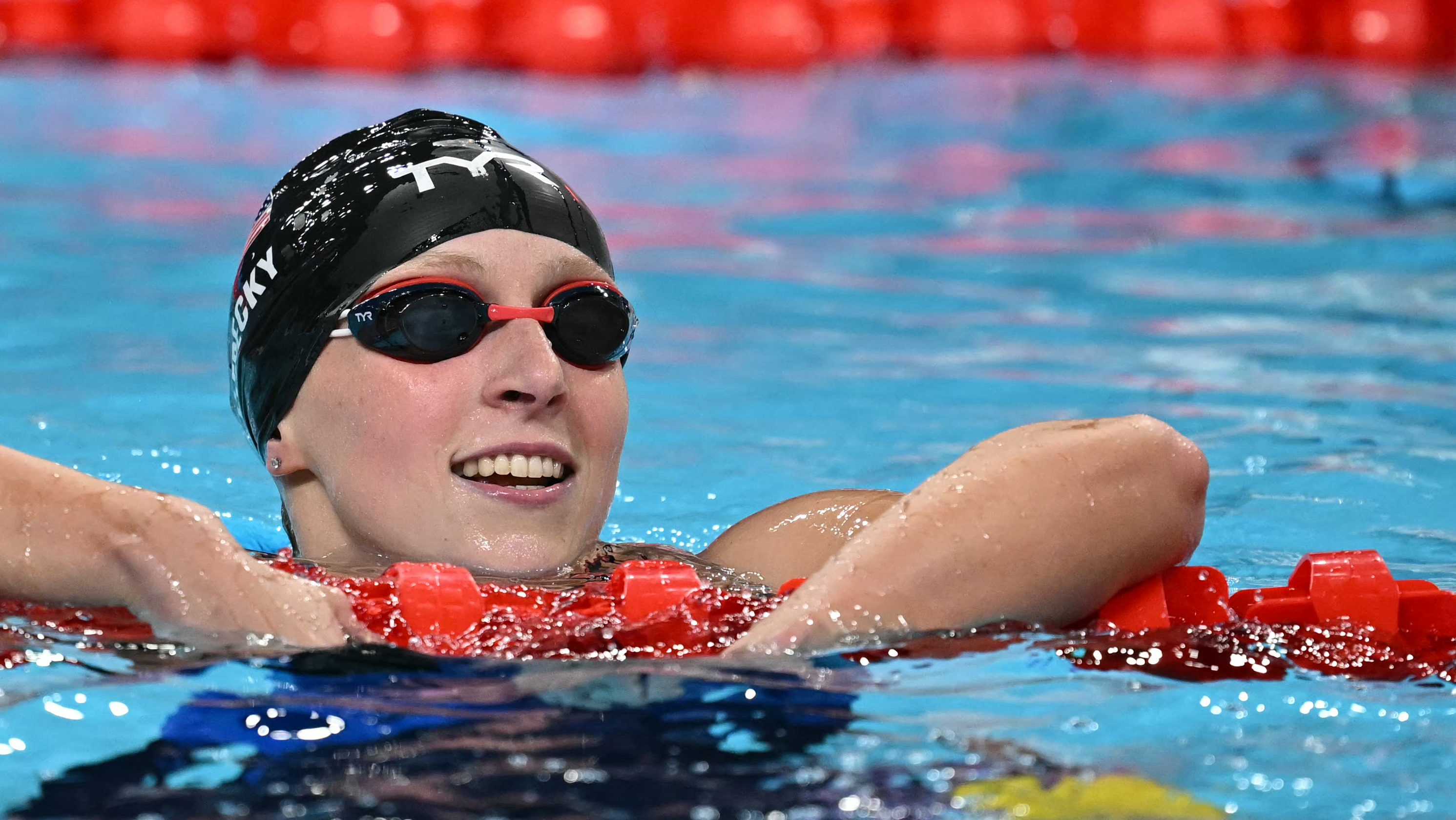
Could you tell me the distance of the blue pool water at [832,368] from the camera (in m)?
1.93

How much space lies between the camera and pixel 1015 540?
86.4 inches

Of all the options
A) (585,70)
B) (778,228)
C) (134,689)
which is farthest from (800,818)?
(585,70)

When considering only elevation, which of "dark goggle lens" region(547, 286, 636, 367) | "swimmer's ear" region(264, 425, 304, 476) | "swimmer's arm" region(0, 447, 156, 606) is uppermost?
"dark goggle lens" region(547, 286, 636, 367)

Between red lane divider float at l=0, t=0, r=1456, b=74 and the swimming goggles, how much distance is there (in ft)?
25.3

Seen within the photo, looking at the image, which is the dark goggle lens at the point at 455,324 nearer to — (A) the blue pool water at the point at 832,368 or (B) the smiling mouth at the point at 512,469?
(B) the smiling mouth at the point at 512,469

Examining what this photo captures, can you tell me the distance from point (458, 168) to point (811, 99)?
23.8 feet

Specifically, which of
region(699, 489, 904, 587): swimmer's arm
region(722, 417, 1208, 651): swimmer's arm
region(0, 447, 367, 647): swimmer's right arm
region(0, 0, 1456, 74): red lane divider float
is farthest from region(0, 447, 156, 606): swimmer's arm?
region(0, 0, 1456, 74): red lane divider float

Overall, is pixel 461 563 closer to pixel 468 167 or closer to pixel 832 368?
pixel 468 167

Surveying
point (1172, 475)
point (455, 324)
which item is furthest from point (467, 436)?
point (1172, 475)

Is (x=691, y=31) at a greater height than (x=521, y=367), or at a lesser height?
greater

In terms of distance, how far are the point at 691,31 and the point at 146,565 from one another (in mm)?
8688

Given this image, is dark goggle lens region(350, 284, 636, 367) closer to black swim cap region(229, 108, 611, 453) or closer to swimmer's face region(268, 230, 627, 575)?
swimmer's face region(268, 230, 627, 575)

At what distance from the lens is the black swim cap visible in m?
2.72

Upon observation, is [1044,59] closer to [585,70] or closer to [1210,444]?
[585,70]
